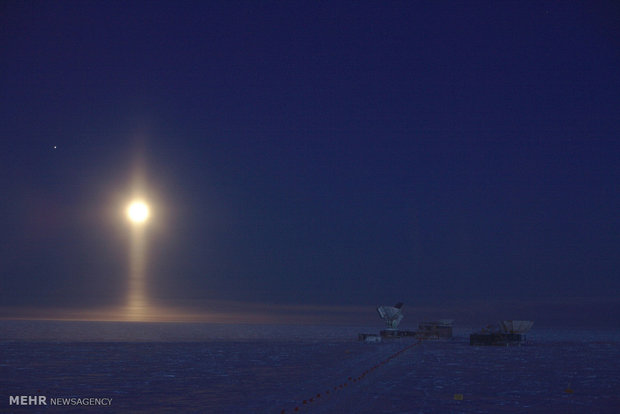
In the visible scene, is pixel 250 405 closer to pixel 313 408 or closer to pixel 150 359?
pixel 313 408

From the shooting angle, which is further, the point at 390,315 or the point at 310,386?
the point at 390,315

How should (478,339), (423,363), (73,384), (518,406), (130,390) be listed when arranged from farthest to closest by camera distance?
(478,339), (423,363), (73,384), (130,390), (518,406)

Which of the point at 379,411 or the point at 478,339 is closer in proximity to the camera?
the point at 379,411

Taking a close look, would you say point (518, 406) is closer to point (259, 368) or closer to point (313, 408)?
point (313, 408)

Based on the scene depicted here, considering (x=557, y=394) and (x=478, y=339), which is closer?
(x=557, y=394)

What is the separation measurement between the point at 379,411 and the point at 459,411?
13.2 feet

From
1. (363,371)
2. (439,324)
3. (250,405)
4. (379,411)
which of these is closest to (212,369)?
(363,371)

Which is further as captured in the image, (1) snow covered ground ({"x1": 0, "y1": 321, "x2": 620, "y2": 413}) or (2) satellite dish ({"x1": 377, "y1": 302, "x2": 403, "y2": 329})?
(2) satellite dish ({"x1": 377, "y1": 302, "x2": 403, "y2": 329})

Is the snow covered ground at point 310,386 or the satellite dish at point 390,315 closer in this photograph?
the snow covered ground at point 310,386

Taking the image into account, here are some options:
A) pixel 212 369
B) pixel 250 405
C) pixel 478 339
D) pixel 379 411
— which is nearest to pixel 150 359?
pixel 212 369

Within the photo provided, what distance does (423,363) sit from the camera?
60625 millimetres

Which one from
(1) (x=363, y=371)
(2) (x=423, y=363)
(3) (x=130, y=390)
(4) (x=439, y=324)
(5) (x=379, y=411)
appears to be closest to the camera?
(5) (x=379, y=411)

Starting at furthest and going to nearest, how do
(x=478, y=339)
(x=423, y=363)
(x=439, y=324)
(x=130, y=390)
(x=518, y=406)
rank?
(x=439, y=324)
(x=478, y=339)
(x=423, y=363)
(x=130, y=390)
(x=518, y=406)

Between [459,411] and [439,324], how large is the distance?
384 feet
